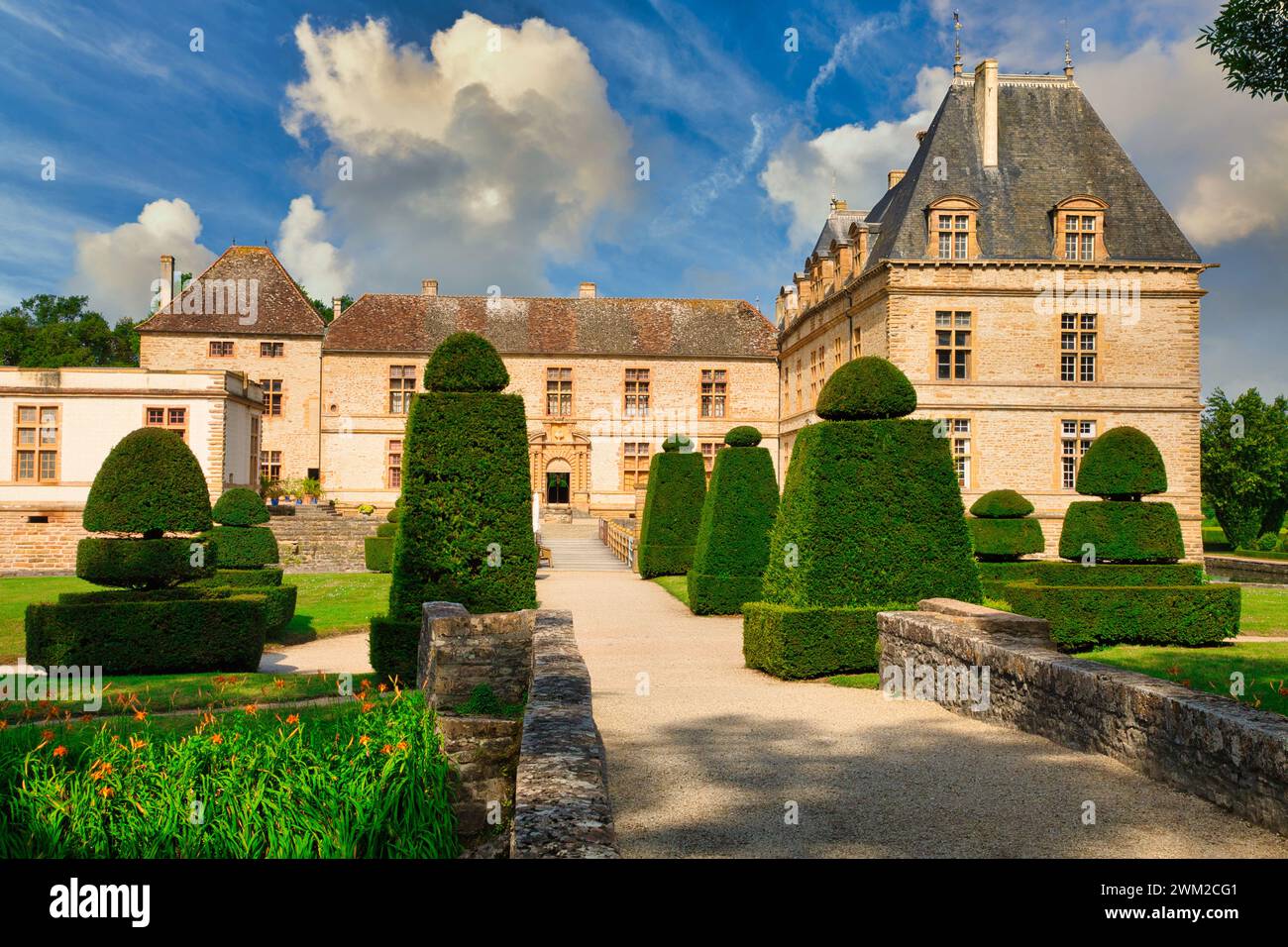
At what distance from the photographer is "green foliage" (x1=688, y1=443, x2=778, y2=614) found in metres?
15.1

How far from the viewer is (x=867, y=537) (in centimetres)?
962

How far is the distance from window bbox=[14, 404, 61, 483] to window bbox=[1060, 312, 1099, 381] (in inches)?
1187

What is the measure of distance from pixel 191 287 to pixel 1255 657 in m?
40.5

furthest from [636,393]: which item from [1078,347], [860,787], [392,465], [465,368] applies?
[860,787]

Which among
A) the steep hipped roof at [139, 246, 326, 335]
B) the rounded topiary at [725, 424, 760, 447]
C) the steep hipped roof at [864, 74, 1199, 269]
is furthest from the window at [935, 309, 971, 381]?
the steep hipped roof at [139, 246, 326, 335]

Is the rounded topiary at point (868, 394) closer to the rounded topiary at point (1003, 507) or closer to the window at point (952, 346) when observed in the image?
the rounded topiary at point (1003, 507)

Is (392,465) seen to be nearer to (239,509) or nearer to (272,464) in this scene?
(272,464)

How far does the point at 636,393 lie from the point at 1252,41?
3336 centimetres

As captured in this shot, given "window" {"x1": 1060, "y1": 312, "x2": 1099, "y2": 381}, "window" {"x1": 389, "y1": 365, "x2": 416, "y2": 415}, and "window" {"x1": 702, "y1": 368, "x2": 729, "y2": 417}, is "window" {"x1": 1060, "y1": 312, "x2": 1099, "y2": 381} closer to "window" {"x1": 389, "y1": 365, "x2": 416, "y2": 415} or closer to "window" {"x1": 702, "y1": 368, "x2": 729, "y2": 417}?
"window" {"x1": 702, "y1": 368, "x2": 729, "y2": 417}

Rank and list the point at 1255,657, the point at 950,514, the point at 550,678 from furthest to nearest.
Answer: the point at 1255,657
the point at 950,514
the point at 550,678

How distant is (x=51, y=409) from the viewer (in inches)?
1094

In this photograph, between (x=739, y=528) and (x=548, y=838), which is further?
(x=739, y=528)
